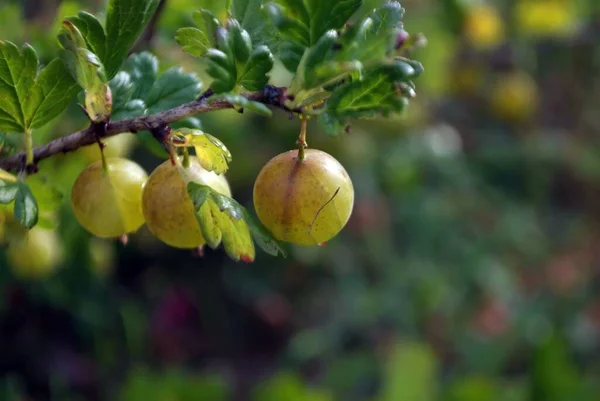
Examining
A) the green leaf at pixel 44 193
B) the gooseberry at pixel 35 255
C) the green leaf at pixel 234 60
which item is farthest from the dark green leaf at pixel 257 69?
the gooseberry at pixel 35 255

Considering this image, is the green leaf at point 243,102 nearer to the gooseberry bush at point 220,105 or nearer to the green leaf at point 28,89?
the gooseberry bush at point 220,105

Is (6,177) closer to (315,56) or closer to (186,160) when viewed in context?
(186,160)

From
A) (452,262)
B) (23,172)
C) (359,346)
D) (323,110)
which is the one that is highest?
(323,110)

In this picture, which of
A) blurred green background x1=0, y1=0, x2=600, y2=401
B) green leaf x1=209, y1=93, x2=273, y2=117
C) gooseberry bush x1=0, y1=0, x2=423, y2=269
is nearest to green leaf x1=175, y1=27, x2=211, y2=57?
gooseberry bush x1=0, y1=0, x2=423, y2=269

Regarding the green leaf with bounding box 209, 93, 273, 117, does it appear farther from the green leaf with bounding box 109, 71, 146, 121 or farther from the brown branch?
the green leaf with bounding box 109, 71, 146, 121

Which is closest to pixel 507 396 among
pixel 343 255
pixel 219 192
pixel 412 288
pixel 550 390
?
pixel 550 390

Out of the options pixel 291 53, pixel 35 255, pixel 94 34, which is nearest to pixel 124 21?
pixel 94 34

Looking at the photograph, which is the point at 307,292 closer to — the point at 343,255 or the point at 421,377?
the point at 343,255
